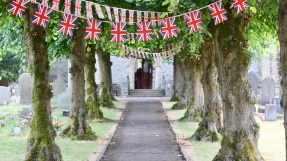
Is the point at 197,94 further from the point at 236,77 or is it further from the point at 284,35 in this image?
the point at 284,35

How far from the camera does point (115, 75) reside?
51.6 metres

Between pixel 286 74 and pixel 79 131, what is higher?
pixel 286 74

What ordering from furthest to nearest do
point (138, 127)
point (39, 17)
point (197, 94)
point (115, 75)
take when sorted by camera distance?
point (115, 75) → point (197, 94) → point (138, 127) → point (39, 17)

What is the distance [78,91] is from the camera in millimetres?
18453

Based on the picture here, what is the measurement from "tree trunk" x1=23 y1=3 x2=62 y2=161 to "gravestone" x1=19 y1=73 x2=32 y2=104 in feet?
67.6

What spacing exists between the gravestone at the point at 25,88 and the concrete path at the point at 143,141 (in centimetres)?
855

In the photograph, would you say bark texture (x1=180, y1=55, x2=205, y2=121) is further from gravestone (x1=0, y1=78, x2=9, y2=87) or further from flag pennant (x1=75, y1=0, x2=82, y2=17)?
gravestone (x1=0, y1=78, x2=9, y2=87)

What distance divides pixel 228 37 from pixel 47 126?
463 centimetres

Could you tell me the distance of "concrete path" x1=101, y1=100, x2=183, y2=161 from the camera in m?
13.9

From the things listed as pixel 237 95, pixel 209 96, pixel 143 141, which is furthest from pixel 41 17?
pixel 209 96

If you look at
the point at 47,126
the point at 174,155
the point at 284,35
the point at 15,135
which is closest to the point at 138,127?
the point at 15,135

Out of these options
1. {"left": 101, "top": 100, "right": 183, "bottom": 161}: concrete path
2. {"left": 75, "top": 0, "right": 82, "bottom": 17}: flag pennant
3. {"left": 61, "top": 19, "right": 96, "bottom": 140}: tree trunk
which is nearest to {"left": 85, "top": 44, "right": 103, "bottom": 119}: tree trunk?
{"left": 101, "top": 100, "right": 183, "bottom": 161}: concrete path

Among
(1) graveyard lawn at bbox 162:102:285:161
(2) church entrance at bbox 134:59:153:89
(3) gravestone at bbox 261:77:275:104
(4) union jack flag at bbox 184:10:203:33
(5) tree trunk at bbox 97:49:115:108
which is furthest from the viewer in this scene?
(2) church entrance at bbox 134:59:153:89

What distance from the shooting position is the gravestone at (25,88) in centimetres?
3189
